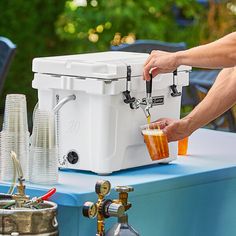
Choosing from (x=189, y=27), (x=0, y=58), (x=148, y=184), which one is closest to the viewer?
(x=148, y=184)

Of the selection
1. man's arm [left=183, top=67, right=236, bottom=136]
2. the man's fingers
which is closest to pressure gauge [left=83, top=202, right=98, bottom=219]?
the man's fingers

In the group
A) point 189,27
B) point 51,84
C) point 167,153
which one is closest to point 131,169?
point 167,153

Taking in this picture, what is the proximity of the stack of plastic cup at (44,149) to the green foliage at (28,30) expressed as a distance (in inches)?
223

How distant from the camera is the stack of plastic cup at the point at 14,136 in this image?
3766 millimetres

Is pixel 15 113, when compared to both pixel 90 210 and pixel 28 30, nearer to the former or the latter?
pixel 90 210

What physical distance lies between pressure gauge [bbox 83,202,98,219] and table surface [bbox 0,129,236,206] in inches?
1.9

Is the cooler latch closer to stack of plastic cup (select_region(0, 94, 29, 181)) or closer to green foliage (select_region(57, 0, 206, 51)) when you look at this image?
stack of plastic cup (select_region(0, 94, 29, 181))

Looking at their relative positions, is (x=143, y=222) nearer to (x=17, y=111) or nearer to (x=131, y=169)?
(x=131, y=169)

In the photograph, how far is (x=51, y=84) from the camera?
3.96m

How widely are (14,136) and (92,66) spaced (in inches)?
14.2

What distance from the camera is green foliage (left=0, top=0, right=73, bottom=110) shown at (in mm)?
9469

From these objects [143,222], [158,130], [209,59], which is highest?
[209,59]

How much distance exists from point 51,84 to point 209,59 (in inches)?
21.9

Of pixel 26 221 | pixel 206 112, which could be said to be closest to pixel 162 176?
pixel 206 112
